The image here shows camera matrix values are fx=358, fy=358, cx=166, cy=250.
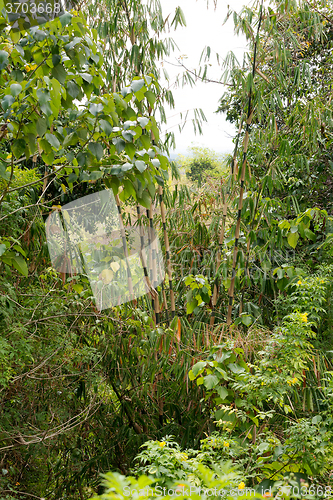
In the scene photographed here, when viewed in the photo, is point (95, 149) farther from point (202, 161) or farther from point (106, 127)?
point (202, 161)

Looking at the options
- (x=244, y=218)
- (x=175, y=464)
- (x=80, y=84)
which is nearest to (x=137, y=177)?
(x=80, y=84)

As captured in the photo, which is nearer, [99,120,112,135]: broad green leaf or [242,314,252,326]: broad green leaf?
[99,120,112,135]: broad green leaf

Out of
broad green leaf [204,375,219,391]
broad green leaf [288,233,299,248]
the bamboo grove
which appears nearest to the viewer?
broad green leaf [204,375,219,391]

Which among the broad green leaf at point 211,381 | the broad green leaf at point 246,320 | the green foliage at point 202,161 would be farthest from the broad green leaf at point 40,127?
the green foliage at point 202,161

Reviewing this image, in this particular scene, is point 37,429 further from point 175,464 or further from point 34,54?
point 34,54

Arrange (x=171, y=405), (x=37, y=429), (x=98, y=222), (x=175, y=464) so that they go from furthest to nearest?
(x=98, y=222), (x=171, y=405), (x=37, y=429), (x=175, y=464)

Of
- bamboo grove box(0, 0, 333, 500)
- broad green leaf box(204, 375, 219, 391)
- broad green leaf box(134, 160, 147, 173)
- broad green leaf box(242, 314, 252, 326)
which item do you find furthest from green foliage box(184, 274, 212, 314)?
broad green leaf box(134, 160, 147, 173)

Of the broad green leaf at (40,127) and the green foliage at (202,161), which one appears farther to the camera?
the green foliage at (202,161)

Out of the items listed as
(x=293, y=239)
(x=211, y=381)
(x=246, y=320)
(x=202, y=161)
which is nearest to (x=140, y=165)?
(x=211, y=381)

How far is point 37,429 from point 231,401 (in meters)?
0.99

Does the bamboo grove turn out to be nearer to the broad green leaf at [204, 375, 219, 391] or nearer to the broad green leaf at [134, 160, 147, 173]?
the broad green leaf at [204, 375, 219, 391]

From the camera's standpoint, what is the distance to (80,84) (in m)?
1.17

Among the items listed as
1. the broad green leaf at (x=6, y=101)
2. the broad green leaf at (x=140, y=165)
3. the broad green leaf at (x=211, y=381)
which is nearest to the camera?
the broad green leaf at (x=6, y=101)

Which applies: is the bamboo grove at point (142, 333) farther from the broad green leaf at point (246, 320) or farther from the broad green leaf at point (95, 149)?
the broad green leaf at point (95, 149)
